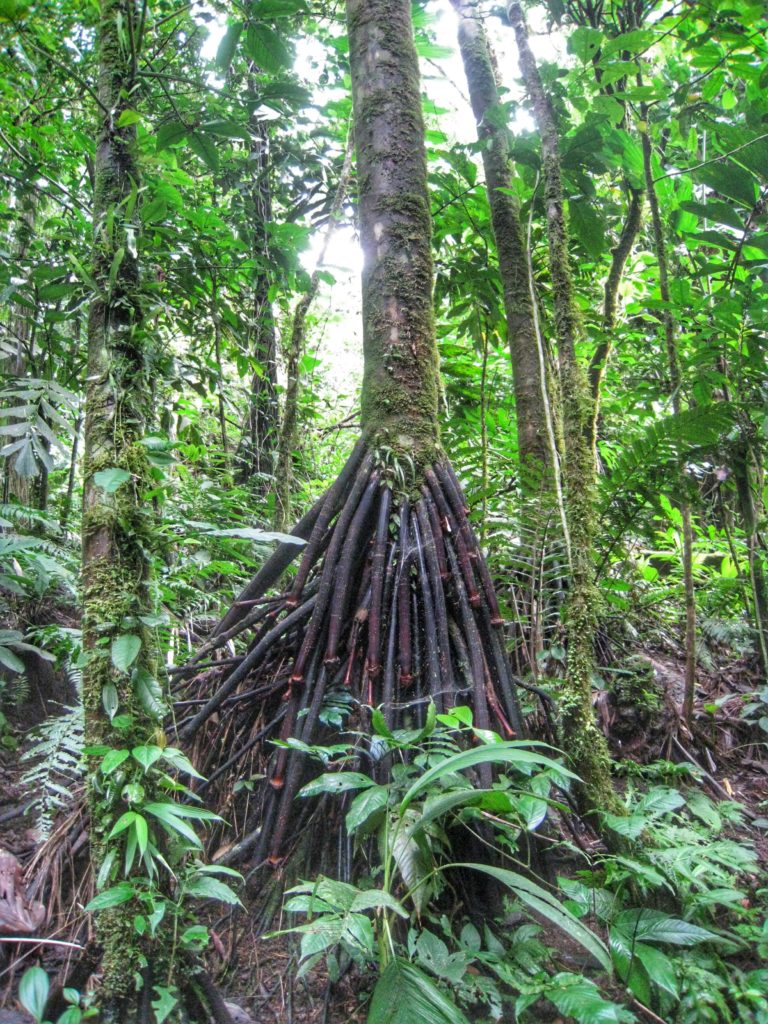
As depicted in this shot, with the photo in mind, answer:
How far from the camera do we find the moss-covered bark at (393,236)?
2434 millimetres

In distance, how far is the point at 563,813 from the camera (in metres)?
2.05

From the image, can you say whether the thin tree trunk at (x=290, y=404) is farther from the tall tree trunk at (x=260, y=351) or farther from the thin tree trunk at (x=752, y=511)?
the thin tree trunk at (x=752, y=511)

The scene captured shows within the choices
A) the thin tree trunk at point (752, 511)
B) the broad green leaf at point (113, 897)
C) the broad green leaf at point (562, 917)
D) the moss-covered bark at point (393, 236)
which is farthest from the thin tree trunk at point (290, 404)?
the broad green leaf at point (562, 917)

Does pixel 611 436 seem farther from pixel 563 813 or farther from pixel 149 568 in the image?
pixel 149 568

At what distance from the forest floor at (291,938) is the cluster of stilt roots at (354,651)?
10.7 inches

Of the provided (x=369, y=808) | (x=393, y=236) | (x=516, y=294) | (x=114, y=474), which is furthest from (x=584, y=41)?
(x=369, y=808)

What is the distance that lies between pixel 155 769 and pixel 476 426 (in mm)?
3170

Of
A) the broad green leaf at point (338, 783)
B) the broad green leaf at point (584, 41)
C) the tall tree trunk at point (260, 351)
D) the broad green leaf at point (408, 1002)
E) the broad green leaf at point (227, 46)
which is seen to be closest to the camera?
the broad green leaf at point (408, 1002)

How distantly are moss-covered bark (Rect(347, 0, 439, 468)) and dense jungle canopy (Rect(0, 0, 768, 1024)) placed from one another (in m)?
0.02

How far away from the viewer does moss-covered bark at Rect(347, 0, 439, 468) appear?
7.98 feet

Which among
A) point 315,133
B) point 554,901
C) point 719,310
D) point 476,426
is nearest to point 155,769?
point 554,901

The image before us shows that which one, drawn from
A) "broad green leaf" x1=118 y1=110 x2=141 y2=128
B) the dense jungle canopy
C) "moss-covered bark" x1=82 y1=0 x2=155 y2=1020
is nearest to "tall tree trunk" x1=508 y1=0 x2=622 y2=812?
the dense jungle canopy

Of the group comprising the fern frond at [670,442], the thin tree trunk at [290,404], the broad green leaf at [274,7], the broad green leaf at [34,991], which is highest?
the broad green leaf at [274,7]

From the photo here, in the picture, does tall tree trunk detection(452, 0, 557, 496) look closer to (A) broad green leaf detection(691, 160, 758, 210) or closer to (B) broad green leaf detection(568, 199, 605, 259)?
(B) broad green leaf detection(568, 199, 605, 259)
